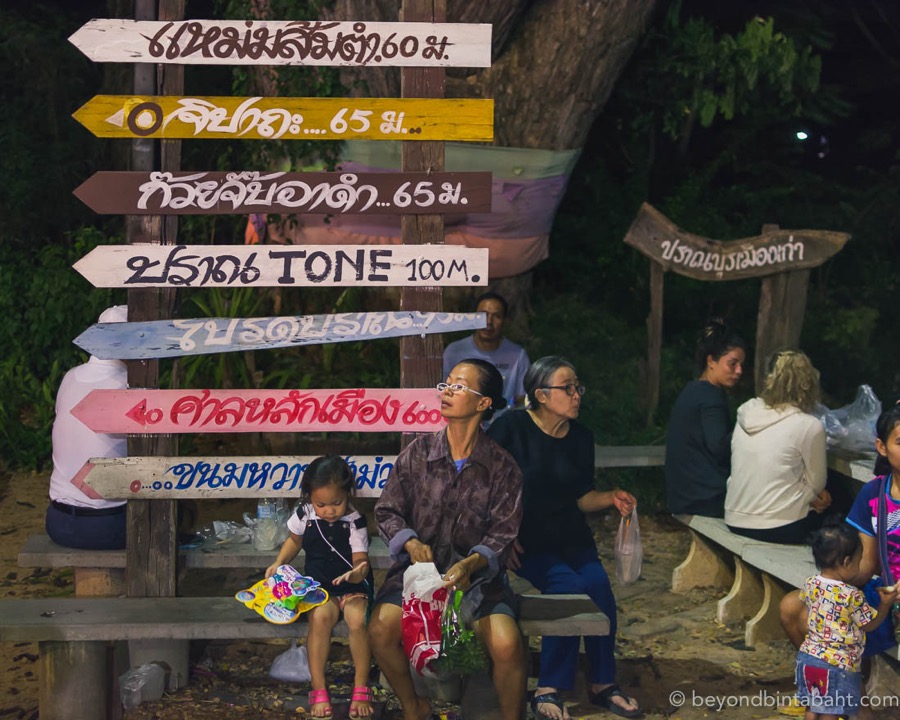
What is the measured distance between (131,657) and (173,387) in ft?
4.14

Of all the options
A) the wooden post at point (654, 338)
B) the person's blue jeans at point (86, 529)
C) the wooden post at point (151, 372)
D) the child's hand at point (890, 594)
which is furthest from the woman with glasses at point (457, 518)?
the wooden post at point (654, 338)

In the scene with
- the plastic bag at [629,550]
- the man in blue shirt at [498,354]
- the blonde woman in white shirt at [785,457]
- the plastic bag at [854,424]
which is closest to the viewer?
the plastic bag at [629,550]

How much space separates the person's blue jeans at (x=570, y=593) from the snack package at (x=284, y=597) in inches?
41.7

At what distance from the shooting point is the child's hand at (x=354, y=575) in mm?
5117

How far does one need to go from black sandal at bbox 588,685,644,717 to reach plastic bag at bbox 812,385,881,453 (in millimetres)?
2490

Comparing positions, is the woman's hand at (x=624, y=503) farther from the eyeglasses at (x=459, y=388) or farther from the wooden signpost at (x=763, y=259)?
the wooden signpost at (x=763, y=259)

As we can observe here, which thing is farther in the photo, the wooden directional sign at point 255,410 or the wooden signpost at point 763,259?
the wooden signpost at point 763,259

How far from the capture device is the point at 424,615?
15.7 feet

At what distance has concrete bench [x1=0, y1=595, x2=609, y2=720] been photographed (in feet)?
16.5

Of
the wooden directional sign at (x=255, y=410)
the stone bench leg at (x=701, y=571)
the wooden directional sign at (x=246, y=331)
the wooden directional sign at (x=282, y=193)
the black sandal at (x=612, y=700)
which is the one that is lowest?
the stone bench leg at (x=701, y=571)

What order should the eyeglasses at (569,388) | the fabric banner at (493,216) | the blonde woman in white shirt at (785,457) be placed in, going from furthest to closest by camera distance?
the fabric banner at (493,216) → the blonde woman in white shirt at (785,457) → the eyeglasses at (569,388)

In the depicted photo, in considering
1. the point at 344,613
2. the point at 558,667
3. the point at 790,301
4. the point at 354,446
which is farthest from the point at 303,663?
the point at 790,301

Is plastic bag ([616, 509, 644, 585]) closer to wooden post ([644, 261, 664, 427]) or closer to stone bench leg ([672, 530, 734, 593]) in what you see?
stone bench leg ([672, 530, 734, 593])
